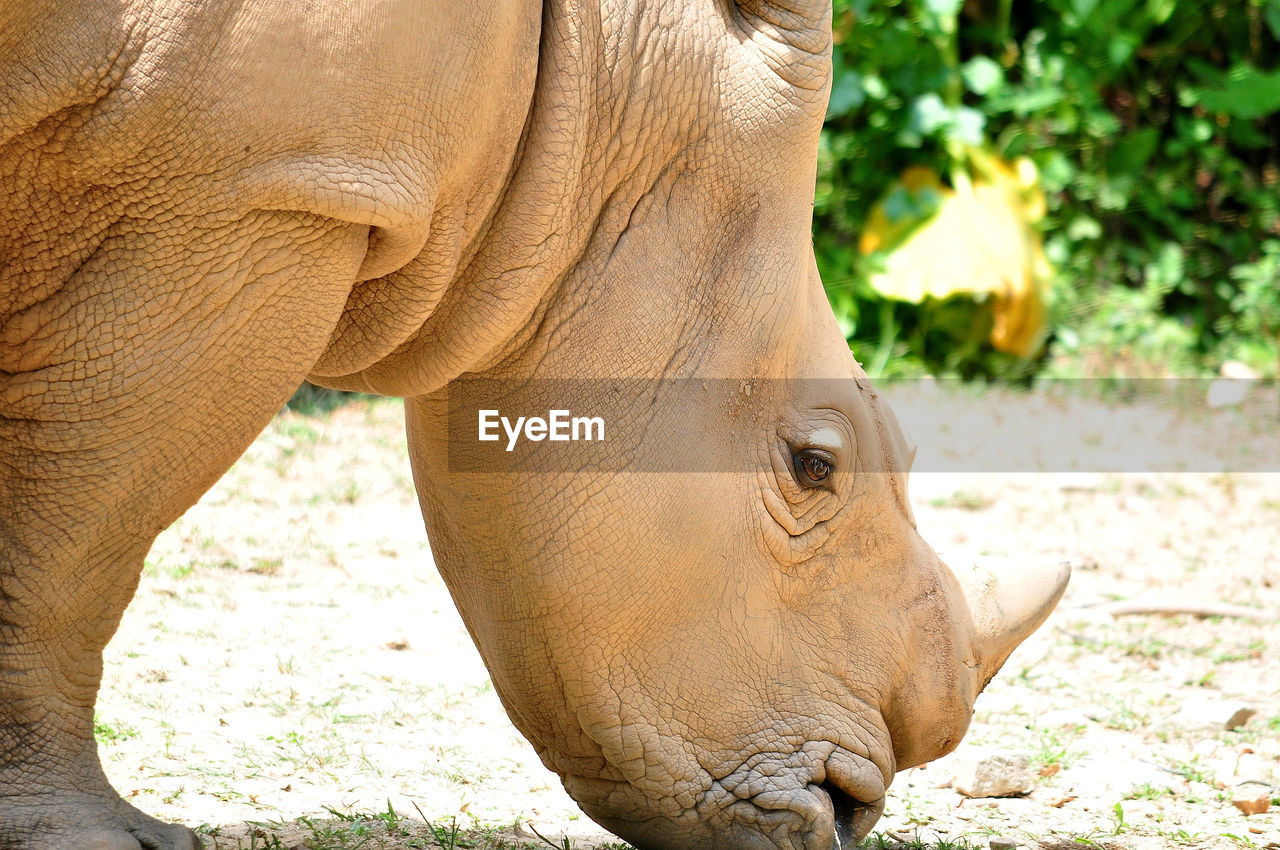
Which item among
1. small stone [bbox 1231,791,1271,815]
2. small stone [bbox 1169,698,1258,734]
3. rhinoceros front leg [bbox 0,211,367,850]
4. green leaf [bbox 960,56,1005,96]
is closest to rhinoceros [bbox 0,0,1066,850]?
rhinoceros front leg [bbox 0,211,367,850]

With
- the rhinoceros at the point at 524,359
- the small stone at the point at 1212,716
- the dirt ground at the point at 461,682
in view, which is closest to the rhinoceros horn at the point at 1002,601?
the rhinoceros at the point at 524,359

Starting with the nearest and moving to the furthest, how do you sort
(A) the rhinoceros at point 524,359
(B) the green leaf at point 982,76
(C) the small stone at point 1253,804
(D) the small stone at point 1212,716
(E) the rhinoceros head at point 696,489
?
1. (A) the rhinoceros at point 524,359
2. (E) the rhinoceros head at point 696,489
3. (C) the small stone at point 1253,804
4. (D) the small stone at point 1212,716
5. (B) the green leaf at point 982,76

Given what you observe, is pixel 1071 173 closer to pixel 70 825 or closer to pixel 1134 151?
pixel 1134 151

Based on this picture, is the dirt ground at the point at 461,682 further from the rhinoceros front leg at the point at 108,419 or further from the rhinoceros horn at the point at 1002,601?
the rhinoceros front leg at the point at 108,419

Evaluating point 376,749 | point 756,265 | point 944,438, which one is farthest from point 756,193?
point 944,438

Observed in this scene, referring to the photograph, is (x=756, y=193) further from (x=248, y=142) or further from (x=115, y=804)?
(x=115, y=804)

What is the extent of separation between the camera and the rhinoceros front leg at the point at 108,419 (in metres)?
2.00

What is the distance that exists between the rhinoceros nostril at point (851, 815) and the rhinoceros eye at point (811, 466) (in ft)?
1.84

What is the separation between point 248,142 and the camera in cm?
194

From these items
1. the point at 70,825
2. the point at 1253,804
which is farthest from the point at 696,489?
the point at 1253,804

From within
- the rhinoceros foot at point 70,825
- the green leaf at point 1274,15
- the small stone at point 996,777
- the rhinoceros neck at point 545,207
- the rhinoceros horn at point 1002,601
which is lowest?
→ the rhinoceros foot at point 70,825

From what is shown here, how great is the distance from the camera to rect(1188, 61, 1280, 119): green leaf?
8953mm

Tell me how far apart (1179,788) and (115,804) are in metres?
2.73
